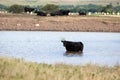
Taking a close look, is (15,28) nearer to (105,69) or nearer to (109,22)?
(109,22)

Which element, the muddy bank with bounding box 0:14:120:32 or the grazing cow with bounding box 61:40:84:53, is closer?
the grazing cow with bounding box 61:40:84:53

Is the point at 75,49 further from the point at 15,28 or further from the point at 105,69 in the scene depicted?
the point at 15,28

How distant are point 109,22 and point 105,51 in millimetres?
33539

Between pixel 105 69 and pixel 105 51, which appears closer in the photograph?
pixel 105 69

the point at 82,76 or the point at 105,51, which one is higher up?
the point at 82,76

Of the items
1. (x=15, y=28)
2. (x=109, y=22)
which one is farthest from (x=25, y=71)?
(x=109, y=22)

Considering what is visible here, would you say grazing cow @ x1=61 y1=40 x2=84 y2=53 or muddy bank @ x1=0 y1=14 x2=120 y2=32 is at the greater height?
grazing cow @ x1=61 y1=40 x2=84 y2=53

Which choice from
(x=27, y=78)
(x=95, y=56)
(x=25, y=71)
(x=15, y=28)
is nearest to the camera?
(x=27, y=78)

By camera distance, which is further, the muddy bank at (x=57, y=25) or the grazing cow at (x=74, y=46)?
the muddy bank at (x=57, y=25)

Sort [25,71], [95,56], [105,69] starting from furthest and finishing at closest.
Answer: [95,56] → [105,69] → [25,71]

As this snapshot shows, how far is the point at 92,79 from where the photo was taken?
19.2m

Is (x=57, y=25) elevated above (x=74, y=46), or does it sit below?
below

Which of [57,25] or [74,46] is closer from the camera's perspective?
[74,46]

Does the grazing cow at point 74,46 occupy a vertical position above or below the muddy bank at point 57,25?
above
